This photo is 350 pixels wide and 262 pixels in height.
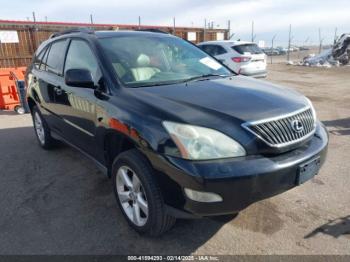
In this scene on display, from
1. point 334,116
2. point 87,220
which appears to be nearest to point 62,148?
point 87,220

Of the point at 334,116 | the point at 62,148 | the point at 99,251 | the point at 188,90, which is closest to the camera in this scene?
the point at 99,251

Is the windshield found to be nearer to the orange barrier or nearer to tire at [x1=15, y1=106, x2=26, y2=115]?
tire at [x1=15, y1=106, x2=26, y2=115]

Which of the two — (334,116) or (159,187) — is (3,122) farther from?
(334,116)

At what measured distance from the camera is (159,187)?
2.48 meters

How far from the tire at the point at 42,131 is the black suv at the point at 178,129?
128cm

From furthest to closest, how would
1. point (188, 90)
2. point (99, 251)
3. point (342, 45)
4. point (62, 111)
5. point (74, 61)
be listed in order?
point (342, 45) → point (62, 111) → point (74, 61) → point (188, 90) → point (99, 251)

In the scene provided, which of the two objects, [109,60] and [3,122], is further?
[3,122]

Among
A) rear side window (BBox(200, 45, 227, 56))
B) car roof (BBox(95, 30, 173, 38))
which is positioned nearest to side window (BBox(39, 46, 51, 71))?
car roof (BBox(95, 30, 173, 38))

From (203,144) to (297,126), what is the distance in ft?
2.71

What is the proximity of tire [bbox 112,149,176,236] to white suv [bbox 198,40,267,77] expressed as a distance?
835 centimetres

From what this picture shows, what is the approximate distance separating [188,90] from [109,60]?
85 cm

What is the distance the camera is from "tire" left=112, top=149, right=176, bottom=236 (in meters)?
2.52

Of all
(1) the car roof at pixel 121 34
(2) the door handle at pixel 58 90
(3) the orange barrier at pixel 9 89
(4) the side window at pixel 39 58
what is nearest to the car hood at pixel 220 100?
(1) the car roof at pixel 121 34

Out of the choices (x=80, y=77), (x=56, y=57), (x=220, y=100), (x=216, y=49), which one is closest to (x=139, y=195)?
(x=220, y=100)
